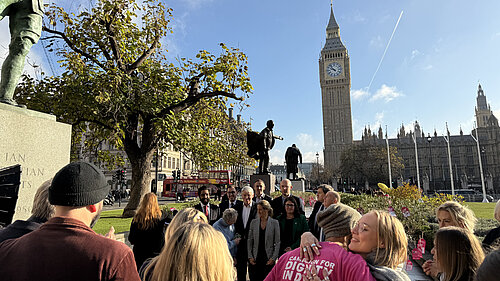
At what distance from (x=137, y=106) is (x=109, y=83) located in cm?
136

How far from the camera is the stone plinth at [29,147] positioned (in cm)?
395

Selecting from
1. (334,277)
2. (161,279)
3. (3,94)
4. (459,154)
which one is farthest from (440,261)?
(459,154)

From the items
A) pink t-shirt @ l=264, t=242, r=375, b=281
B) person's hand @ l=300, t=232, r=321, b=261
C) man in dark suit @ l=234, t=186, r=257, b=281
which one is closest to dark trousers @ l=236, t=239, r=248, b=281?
man in dark suit @ l=234, t=186, r=257, b=281

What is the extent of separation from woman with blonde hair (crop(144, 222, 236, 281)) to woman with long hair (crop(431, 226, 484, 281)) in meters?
1.63

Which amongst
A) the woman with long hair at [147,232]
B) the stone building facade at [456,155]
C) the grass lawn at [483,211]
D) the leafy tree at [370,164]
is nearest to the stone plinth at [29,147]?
the woman with long hair at [147,232]

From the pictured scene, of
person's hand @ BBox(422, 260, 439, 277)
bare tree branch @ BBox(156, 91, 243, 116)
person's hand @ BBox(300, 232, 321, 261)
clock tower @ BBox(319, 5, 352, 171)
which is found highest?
clock tower @ BBox(319, 5, 352, 171)

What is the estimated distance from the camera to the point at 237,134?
14914mm

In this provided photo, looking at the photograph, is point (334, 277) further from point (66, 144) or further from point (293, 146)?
point (293, 146)

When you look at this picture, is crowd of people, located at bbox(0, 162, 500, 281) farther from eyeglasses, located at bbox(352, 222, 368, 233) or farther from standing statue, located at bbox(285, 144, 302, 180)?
standing statue, located at bbox(285, 144, 302, 180)

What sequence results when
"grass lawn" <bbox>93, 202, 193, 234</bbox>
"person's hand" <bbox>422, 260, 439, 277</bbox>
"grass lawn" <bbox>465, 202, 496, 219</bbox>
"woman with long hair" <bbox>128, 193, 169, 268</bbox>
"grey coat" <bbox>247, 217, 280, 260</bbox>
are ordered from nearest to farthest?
"person's hand" <bbox>422, 260, 439, 277</bbox>
"woman with long hair" <bbox>128, 193, 169, 268</bbox>
"grey coat" <bbox>247, 217, 280, 260</bbox>
"grass lawn" <bbox>93, 202, 193, 234</bbox>
"grass lawn" <bbox>465, 202, 496, 219</bbox>

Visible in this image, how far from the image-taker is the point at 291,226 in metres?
Answer: 5.09

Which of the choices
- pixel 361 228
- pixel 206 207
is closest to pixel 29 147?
pixel 206 207

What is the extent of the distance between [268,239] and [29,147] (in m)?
3.79

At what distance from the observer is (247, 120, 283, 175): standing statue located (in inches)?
475
